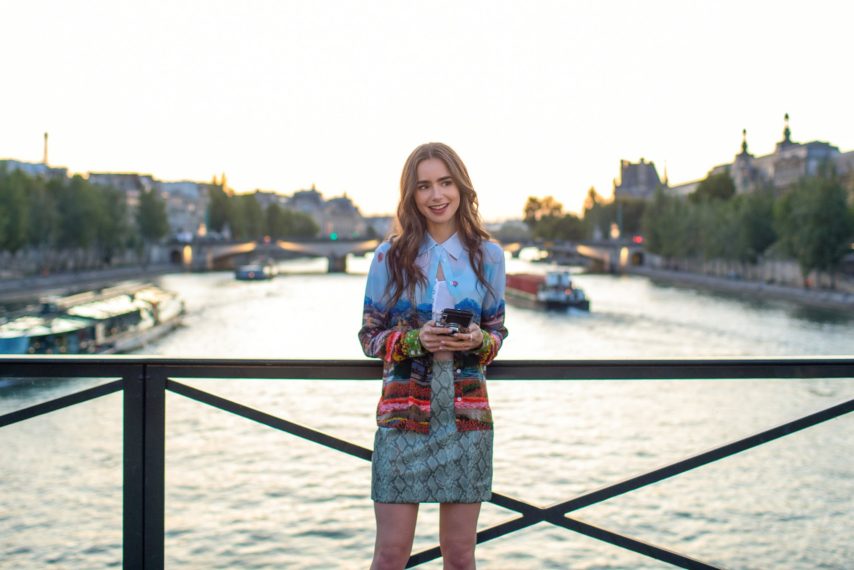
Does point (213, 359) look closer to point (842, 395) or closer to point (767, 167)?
point (842, 395)

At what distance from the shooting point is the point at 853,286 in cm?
3931

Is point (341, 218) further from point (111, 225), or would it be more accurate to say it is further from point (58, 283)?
point (58, 283)

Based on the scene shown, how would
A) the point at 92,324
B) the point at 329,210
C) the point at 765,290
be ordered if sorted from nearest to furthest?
the point at 92,324 → the point at 765,290 → the point at 329,210

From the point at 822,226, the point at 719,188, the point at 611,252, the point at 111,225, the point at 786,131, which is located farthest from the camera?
the point at 719,188

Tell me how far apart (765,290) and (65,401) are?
4377cm

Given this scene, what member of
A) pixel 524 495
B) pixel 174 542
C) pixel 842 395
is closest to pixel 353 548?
pixel 174 542

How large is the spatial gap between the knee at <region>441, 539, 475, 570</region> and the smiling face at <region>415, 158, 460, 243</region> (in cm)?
79

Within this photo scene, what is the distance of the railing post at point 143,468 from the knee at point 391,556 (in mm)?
705

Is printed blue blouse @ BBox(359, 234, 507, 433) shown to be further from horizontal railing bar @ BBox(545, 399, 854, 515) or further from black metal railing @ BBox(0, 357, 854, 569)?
horizontal railing bar @ BBox(545, 399, 854, 515)

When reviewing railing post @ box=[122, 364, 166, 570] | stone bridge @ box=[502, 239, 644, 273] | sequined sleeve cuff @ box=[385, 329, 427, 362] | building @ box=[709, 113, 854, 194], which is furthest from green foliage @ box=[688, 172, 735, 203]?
sequined sleeve cuff @ box=[385, 329, 427, 362]

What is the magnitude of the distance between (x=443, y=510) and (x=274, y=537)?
9.96m

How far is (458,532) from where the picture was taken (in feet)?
7.54

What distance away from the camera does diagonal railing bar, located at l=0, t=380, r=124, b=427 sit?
2.52 m

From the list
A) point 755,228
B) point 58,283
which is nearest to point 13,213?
point 58,283
